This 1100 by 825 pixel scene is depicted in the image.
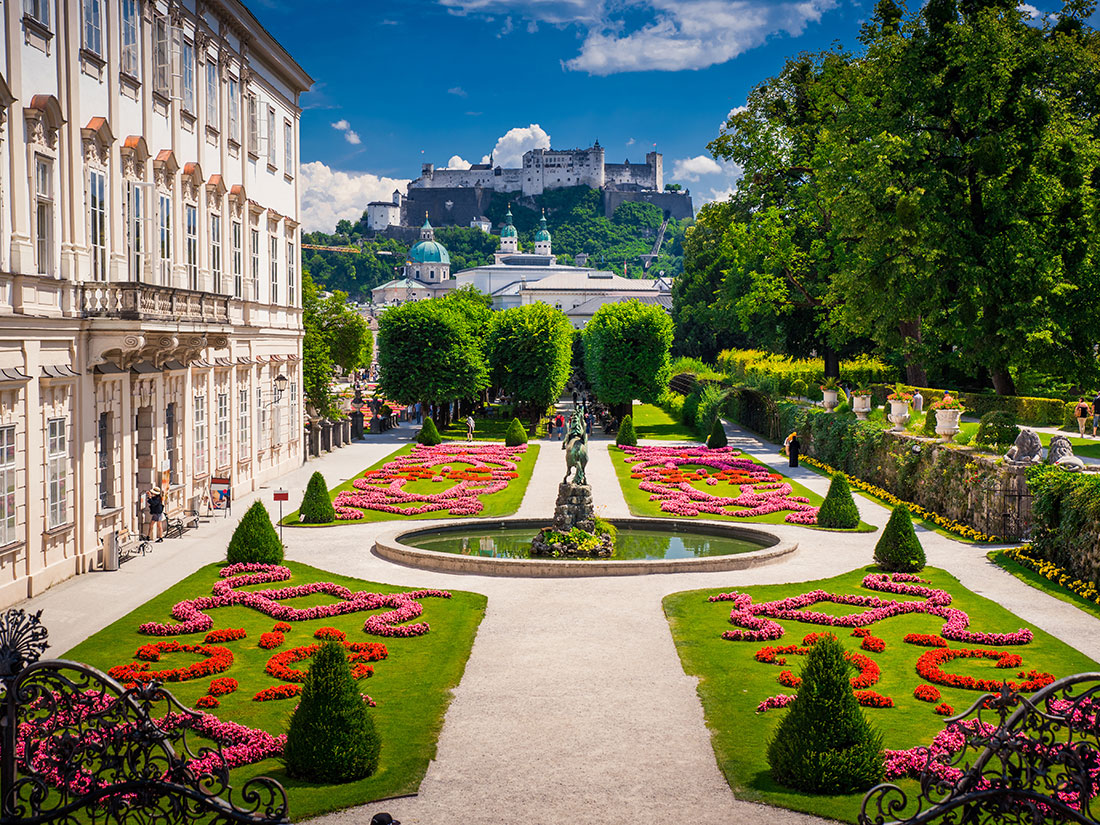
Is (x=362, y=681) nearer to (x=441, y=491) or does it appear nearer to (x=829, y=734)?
(x=829, y=734)

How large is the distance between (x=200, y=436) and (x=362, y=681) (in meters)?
16.9

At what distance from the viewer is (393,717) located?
1343 cm

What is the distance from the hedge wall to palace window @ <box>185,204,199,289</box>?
21.0 metres

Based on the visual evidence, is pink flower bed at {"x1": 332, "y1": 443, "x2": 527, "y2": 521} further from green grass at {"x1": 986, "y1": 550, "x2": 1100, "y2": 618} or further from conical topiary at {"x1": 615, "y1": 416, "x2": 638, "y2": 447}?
green grass at {"x1": 986, "y1": 550, "x2": 1100, "y2": 618}

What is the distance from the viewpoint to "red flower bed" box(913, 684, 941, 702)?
46.2ft

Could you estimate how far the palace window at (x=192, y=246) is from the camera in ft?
95.2

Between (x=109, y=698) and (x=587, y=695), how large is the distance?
5.79 metres

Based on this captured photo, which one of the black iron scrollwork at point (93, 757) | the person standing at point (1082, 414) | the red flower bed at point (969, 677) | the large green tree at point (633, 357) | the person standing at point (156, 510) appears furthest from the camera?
the large green tree at point (633, 357)

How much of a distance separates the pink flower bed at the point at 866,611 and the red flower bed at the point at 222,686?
7.41m

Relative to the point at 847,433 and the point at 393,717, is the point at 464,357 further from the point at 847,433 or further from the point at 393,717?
the point at 393,717

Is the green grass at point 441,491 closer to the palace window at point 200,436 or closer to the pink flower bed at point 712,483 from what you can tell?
the palace window at point 200,436

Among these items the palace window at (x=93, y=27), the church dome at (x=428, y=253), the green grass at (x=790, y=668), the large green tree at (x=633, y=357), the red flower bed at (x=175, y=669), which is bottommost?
the green grass at (x=790, y=668)

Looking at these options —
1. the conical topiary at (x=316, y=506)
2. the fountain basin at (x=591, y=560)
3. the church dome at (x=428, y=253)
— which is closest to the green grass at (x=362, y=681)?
the fountain basin at (x=591, y=560)

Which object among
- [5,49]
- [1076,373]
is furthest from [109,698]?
[1076,373]
